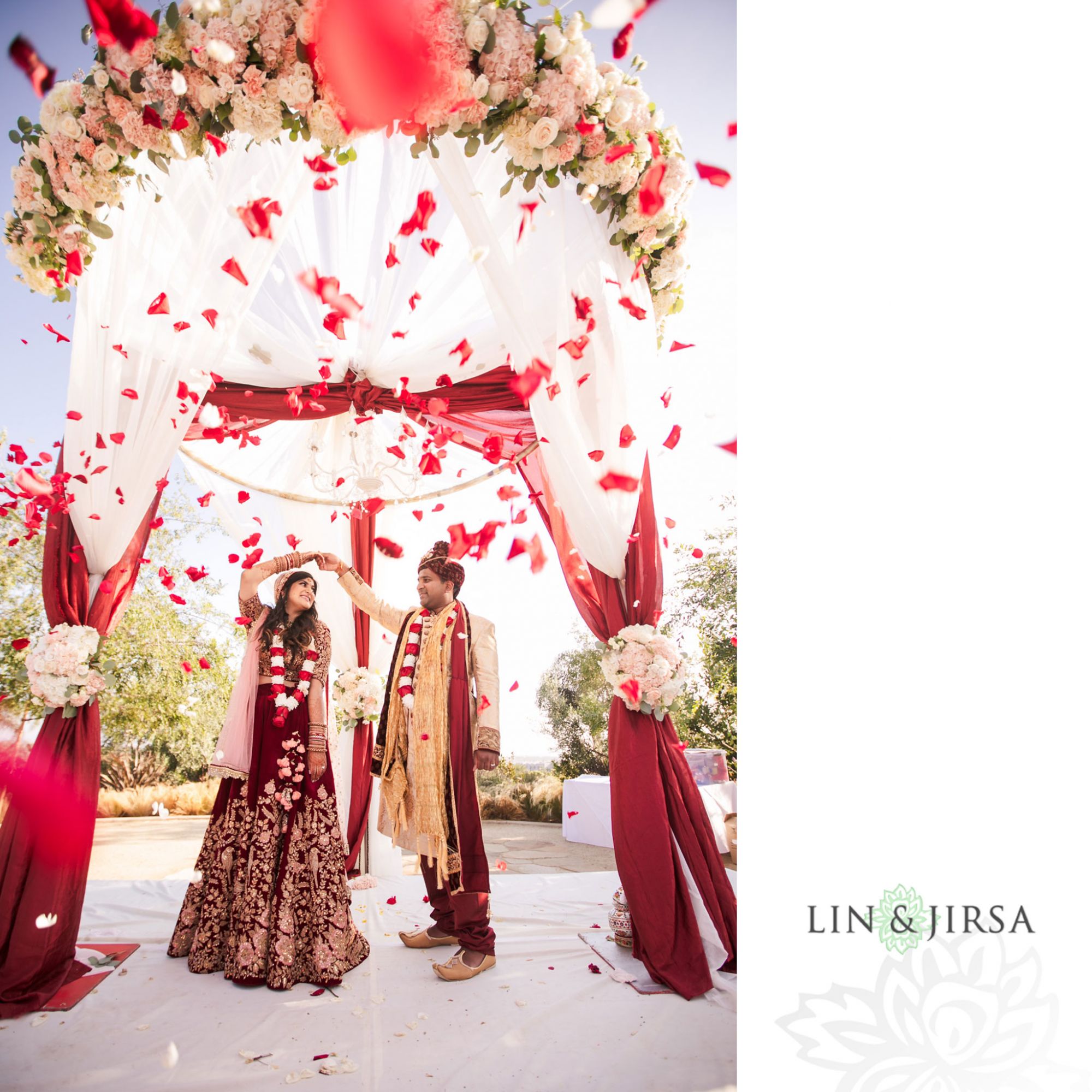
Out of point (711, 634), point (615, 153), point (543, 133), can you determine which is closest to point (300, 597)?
point (543, 133)

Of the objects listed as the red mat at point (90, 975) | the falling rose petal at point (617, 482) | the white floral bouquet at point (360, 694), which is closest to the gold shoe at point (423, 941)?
the red mat at point (90, 975)

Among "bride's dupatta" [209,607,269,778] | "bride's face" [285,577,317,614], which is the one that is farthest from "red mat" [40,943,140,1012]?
"bride's face" [285,577,317,614]

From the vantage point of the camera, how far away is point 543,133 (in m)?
2.24

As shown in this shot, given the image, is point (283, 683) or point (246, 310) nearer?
point (246, 310)

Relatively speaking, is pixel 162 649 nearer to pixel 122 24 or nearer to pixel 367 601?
pixel 367 601

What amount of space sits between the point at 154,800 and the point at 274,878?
6.33m

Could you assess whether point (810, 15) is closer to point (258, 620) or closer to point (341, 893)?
point (258, 620)

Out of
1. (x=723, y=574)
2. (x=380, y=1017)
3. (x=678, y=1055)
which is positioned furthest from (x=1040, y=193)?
(x=723, y=574)

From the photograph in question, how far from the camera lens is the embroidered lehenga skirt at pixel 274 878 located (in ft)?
7.88

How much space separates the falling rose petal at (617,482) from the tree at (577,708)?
23.5 feet

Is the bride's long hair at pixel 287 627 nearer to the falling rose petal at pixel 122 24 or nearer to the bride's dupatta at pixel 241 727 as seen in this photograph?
the bride's dupatta at pixel 241 727

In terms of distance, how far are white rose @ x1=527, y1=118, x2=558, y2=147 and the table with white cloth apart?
4761 millimetres

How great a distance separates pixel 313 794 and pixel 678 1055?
1504mm

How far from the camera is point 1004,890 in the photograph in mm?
1012
